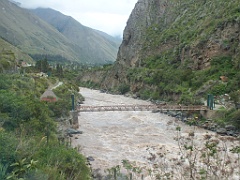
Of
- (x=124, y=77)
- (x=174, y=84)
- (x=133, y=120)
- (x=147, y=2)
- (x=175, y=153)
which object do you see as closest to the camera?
(x=175, y=153)

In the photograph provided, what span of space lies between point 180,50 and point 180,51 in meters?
0.21

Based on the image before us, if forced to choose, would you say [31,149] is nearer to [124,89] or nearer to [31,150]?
[31,150]

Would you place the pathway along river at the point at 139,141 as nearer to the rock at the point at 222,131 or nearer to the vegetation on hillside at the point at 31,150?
the rock at the point at 222,131

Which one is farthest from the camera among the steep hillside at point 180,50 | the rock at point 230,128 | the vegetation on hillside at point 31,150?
the steep hillside at point 180,50

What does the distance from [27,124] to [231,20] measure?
1428 inches

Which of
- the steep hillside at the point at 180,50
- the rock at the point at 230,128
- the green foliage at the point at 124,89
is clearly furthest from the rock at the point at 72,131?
the green foliage at the point at 124,89

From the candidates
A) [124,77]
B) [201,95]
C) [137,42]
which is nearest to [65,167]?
[201,95]

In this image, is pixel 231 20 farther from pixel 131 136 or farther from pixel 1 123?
pixel 1 123

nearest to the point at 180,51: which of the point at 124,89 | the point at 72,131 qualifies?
the point at 124,89

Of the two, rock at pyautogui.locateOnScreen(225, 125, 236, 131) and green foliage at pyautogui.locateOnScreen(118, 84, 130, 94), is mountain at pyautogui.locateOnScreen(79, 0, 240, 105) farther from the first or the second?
rock at pyautogui.locateOnScreen(225, 125, 236, 131)

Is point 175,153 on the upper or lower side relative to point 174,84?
lower

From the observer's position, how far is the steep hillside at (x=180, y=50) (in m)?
42.4

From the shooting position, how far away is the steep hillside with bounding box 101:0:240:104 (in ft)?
139

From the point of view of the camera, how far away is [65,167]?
1356 centimetres
